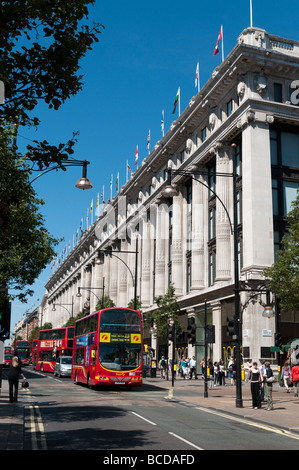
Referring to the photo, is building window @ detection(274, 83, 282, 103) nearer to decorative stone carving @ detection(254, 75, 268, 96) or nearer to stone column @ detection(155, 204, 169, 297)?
decorative stone carving @ detection(254, 75, 268, 96)

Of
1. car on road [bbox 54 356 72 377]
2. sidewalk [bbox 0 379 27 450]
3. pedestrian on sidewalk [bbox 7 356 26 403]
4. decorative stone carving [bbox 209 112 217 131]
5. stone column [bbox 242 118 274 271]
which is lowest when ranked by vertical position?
car on road [bbox 54 356 72 377]

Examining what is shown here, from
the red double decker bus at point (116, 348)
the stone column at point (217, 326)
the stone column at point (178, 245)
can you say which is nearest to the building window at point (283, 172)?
the stone column at point (217, 326)

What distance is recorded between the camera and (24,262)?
1399 inches

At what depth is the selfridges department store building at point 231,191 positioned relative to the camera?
1558 inches

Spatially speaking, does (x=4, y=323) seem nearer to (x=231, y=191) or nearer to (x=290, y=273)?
(x=290, y=273)

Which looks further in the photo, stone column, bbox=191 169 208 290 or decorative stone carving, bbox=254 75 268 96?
stone column, bbox=191 169 208 290

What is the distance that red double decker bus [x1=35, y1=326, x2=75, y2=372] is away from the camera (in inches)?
1927

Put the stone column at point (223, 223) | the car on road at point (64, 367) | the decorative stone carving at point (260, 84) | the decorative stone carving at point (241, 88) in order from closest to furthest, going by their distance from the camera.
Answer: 1. the decorative stone carving at point (260, 84)
2. the decorative stone carving at point (241, 88)
3. the stone column at point (223, 223)
4. the car on road at point (64, 367)

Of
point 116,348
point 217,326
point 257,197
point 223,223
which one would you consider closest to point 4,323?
point 116,348

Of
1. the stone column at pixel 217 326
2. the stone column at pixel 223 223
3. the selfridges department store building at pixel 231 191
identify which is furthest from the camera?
the stone column at pixel 223 223

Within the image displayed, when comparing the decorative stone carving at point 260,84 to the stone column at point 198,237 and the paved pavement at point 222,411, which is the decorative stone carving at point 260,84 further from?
the paved pavement at point 222,411

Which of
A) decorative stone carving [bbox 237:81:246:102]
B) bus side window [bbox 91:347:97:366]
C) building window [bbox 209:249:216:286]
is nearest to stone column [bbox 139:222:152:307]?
building window [bbox 209:249:216:286]

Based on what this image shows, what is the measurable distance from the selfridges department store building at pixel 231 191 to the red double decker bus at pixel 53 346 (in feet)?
36.4

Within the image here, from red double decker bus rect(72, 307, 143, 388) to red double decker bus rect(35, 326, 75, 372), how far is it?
19915mm
